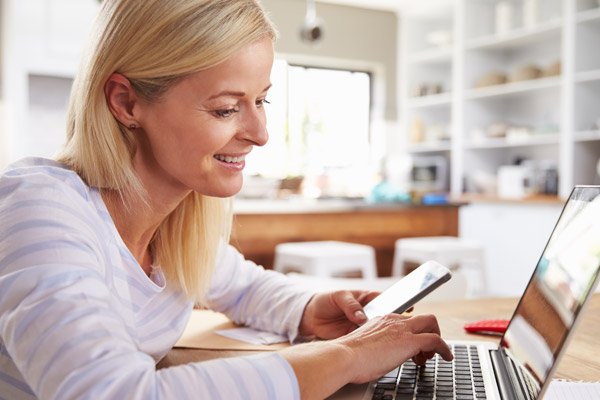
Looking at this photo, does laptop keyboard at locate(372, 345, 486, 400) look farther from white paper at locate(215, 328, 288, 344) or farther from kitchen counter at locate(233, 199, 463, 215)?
kitchen counter at locate(233, 199, 463, 215)

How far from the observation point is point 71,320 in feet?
1.95

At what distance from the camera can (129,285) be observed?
0.90m

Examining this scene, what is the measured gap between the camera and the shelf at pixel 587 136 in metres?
4.31

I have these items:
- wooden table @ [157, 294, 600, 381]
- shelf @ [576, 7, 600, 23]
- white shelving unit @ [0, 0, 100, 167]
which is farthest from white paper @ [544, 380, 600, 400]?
white shelving unit @ [0, 0, 100, 167]

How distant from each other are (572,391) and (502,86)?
15.7 ft

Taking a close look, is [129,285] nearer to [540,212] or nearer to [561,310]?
[561,310]

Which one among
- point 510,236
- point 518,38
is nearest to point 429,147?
point 518,38

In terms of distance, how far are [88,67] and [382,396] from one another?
0.61 metres

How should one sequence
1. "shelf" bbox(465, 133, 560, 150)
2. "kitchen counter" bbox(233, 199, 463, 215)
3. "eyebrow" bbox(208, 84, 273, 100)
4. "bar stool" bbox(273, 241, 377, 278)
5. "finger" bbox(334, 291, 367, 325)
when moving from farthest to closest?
"shelf" bbox(465, 133, 560, 150), "kitchen counter" bbox(233, 199, 463, 215), "bar stool" bbox(273, 241, 377, 278), "finger" bbox(334, 291, 367, 325), "eyebrow" bbox(208, 84, 273, 100)

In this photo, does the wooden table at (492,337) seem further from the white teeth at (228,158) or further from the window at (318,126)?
the window at (318,126)

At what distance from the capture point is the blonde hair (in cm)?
79

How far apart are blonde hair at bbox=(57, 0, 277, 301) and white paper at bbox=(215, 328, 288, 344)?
367 mm

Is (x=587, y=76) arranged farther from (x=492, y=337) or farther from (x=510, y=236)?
(x=492, y=337)

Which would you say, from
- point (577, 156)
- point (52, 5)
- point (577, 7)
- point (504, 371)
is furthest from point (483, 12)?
point (504, 371)
